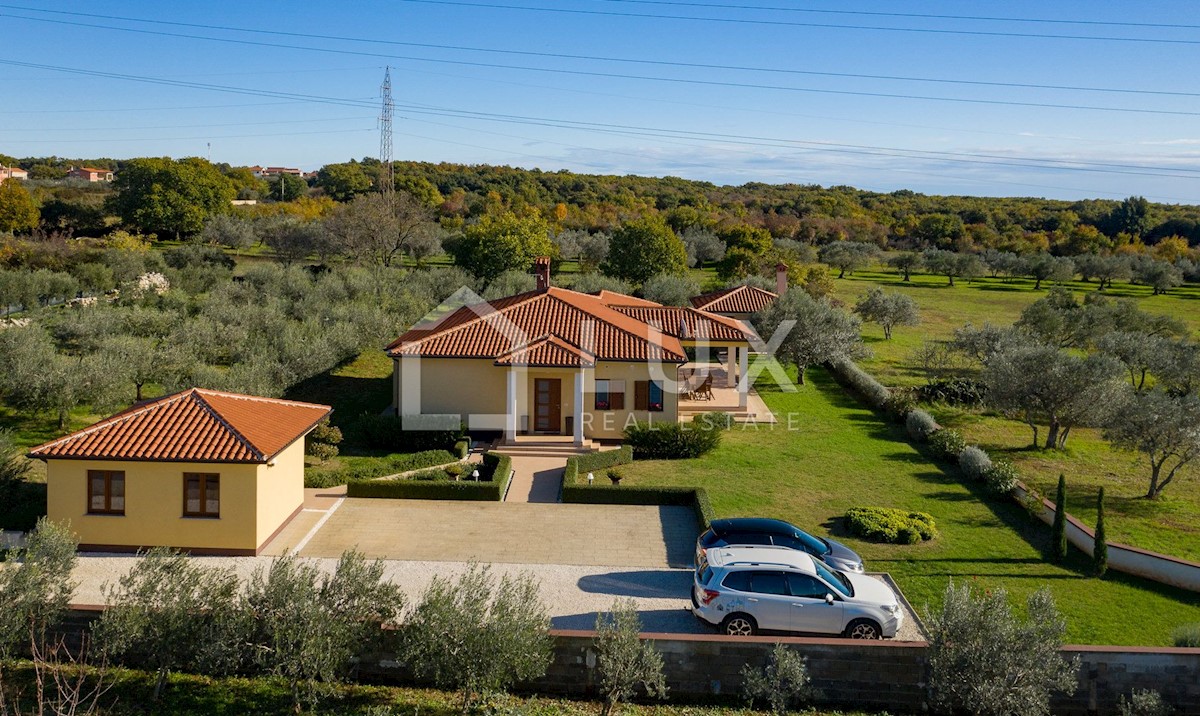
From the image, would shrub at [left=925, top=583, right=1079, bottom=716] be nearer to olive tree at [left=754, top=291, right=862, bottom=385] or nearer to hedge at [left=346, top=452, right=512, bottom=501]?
hedge at [left=346, top=452, right=512, bottom=501]

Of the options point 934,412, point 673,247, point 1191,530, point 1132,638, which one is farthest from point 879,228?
point 1132,638

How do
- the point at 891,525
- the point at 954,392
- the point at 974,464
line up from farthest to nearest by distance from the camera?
the point at 954,392
the point at 974,464
the point at 891,525

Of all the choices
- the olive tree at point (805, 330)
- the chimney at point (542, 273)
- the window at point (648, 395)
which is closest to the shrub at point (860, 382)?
the olive tree at point (805, 330)

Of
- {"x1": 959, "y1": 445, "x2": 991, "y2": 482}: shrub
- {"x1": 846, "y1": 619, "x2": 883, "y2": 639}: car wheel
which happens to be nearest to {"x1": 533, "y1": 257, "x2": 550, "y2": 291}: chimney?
{"x1": 959, "y1": 445, "x2": 991, "y2": 482}: shrub

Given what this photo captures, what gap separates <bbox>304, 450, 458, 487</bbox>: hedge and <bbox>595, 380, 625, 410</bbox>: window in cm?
550

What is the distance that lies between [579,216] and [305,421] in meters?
91.9

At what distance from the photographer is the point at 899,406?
31.9 meters

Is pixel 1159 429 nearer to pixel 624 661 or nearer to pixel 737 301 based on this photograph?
pixel 624 661

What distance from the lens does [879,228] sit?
111 m

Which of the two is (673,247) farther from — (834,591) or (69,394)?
(834,591)

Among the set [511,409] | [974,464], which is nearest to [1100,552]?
[974,464]

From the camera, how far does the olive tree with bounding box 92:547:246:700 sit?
38.7 ft

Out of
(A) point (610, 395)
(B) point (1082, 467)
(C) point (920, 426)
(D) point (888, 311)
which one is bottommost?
(B) point (1082, 467)

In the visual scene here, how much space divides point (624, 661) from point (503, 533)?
27.2 feet
